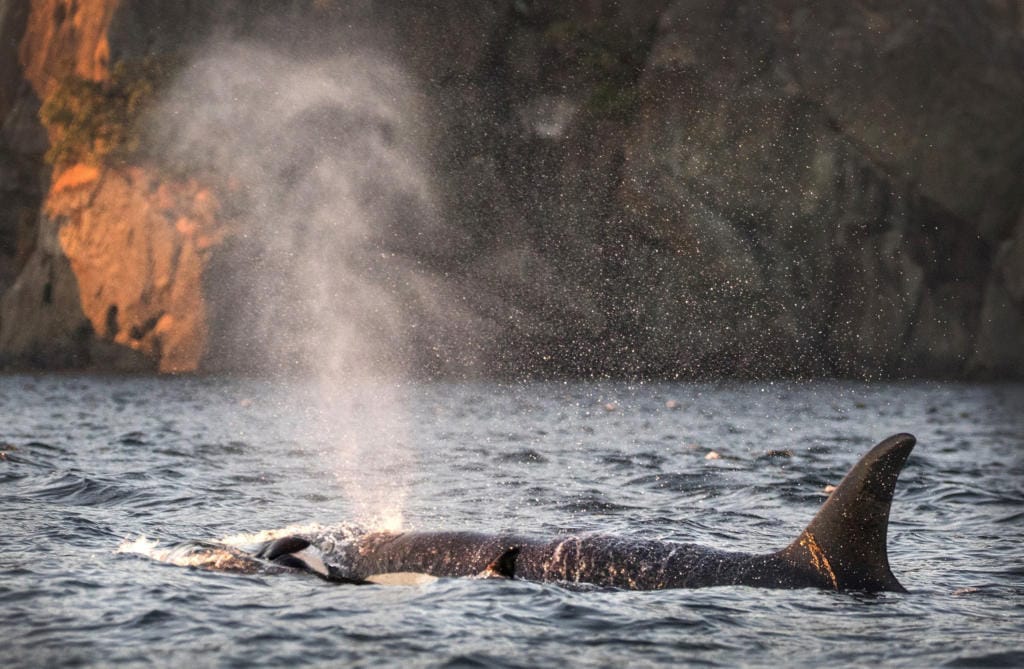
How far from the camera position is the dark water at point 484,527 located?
30.1 feet

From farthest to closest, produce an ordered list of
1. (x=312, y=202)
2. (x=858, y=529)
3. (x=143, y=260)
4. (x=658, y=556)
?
(x=312, y=202), (x=143, y=260), (x=658, y=556), (x=858, y=529)

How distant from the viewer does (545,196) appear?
64438 millimetres

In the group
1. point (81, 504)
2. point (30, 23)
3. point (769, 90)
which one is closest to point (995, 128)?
point (769, 90)

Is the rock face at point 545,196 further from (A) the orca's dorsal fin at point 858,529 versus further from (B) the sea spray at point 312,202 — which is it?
(A) the orca's dorsal fin at point 858,529

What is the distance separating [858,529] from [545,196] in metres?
54.7

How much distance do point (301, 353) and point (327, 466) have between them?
4351cm

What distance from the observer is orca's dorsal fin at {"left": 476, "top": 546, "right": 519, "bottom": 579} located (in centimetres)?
1105

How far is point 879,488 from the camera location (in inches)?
408

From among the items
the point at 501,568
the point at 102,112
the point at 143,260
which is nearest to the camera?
the point at 501,568

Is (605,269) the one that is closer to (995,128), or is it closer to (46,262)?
(995,128)

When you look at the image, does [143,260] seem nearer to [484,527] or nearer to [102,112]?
[102,112]

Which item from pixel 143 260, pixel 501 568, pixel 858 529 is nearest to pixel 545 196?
pixel 143 260

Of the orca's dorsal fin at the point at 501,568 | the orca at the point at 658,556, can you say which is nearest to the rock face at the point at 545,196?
the orca at the point at 658,556

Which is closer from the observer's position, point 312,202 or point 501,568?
point 501,568
